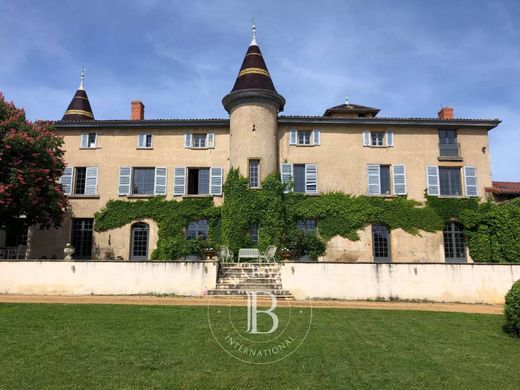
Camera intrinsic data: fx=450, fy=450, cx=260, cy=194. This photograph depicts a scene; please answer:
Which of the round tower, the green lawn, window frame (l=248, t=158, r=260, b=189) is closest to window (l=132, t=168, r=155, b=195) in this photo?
the round tower

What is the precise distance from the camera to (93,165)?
78.3 ft

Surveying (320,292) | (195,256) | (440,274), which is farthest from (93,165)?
(440,274)

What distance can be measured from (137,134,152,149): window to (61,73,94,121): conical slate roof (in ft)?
22.0

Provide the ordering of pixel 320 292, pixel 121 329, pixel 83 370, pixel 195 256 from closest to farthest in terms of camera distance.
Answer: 1. pixel 83 370
2. pixel 121 329
3. pixel 320 292
4. pixel 195 256

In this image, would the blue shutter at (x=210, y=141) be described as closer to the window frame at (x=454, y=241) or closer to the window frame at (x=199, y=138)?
the window frame at (x=199, y=138)

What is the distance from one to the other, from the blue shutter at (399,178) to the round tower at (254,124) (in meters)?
6.24

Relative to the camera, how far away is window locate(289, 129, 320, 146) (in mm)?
23859

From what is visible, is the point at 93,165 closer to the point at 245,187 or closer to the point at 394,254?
the point at 245,187

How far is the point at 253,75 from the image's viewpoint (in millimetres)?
23656

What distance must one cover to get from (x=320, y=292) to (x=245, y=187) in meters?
8.32

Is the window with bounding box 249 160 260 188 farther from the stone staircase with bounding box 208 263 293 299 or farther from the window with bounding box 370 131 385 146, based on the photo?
the window with bounding box 370 131 385 146

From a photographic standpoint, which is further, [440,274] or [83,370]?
[440,274]

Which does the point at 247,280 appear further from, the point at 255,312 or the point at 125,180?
the point at 125,180

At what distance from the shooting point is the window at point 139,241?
2300 cm
